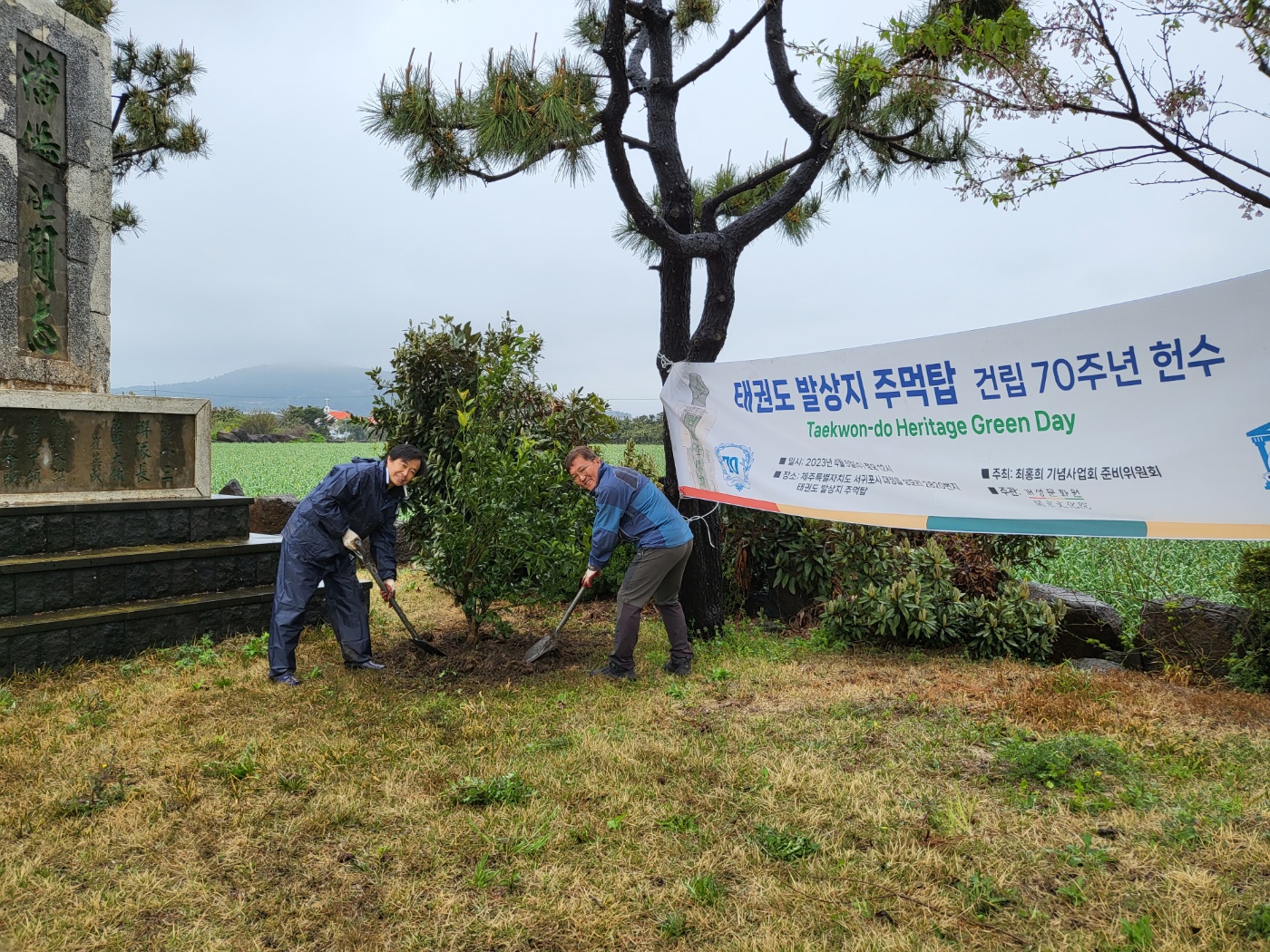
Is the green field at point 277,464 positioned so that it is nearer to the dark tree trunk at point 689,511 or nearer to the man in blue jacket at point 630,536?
the dark tree trunk at point 689,511

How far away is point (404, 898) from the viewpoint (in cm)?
283

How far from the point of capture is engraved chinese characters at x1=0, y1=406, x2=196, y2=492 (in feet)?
19.0

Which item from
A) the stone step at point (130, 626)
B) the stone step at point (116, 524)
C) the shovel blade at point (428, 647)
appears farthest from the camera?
the shovel blade at point (428, 647)

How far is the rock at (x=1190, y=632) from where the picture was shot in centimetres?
536

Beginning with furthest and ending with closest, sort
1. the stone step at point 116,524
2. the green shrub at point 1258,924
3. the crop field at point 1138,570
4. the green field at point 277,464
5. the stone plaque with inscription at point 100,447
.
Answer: the green field at point 277,464 → the crop field at point 1138,570 → the stone plaque with inscription at point 100,447 → the stone step at point 116,524 → the green shrub at point 1258,924

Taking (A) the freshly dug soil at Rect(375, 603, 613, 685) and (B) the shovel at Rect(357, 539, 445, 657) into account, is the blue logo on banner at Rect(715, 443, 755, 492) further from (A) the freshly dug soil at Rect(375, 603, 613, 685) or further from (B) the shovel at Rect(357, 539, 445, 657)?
(B) the shovel at Rect(357, 539, 445, 657)

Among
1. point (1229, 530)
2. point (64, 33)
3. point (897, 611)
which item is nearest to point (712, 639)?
point (897, 611)

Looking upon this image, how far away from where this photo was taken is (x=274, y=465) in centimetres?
2589

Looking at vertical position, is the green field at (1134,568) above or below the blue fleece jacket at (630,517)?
below

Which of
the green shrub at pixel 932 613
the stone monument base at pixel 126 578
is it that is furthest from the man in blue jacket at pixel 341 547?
the green shrub at pixel 932 613

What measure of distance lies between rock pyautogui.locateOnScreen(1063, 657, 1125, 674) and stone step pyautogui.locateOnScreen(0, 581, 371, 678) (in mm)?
4934

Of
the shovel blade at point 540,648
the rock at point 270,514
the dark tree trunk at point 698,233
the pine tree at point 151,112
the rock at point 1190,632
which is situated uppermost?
the pine tree at point 151,112

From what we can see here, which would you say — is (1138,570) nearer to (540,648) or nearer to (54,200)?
(540,648)

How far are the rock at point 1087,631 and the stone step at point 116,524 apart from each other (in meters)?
6.33
